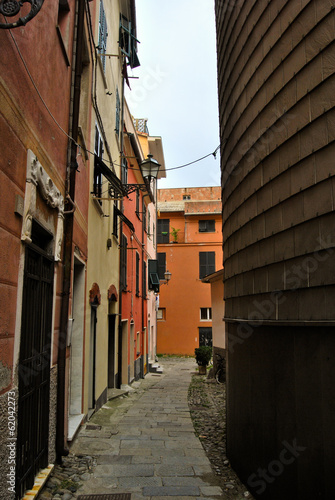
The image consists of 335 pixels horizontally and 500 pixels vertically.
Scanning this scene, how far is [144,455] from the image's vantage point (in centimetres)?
557

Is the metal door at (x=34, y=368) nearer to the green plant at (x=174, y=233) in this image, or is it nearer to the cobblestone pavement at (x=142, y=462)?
the cobblestone pavement at (x=142, y=462)

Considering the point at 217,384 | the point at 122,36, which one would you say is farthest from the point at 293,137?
the point at 217,384

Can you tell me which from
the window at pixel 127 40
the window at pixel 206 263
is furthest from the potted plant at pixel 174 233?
the window at pixel 127 40

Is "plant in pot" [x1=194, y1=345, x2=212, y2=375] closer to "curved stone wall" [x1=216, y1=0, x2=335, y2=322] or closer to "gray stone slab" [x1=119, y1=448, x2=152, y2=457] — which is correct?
"gray stone slab" [x1=119, y1=448, x2=152, y2=457]

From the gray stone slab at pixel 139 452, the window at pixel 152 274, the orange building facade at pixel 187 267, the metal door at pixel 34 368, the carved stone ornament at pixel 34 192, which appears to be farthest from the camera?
the orange building facade at pixel 187 267

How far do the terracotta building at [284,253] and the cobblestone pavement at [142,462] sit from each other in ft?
1.56

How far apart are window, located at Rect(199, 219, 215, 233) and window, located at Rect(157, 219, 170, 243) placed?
236 cm

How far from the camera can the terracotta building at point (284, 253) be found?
10.6ft

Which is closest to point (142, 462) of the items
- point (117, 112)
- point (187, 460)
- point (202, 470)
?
point (187, 460)

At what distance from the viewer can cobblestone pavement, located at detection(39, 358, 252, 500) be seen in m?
4.36

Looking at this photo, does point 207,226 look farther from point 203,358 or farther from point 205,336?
point 203,358

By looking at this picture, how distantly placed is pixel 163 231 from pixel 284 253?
26.7 meters

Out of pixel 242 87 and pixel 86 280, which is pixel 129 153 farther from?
pixel 242 87

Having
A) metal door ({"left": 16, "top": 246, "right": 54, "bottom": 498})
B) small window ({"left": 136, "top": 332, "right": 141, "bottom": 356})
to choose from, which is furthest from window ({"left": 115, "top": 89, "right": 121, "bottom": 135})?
small window ({"left": 136, "top": 332, "right": 141, "bottom": 356})
